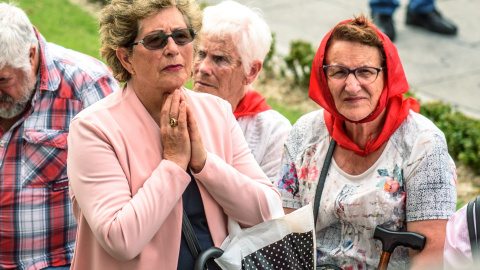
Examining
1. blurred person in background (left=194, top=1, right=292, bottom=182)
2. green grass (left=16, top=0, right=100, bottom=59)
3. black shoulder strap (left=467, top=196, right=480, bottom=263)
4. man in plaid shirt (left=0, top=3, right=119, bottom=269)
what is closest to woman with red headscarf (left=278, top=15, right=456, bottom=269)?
black shoulder strap (left=467, top=196, right=480, bottom=263)

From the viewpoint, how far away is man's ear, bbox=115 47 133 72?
9.48 ft

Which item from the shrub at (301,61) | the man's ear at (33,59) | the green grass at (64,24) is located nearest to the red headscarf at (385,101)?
the man's ear at (33,59)

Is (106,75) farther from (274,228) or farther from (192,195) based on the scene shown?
(274,228)

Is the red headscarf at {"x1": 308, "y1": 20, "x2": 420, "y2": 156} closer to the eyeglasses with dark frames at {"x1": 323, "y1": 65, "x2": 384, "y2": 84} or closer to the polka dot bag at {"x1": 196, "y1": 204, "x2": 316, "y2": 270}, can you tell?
the eyeglasses with dark frames at {"x1": 323, "y1": 65, "x2": 384, "y2": 84}

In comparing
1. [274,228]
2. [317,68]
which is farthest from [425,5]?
[274,228]

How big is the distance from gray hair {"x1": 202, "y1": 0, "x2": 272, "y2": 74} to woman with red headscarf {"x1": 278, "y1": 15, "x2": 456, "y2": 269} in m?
0.77

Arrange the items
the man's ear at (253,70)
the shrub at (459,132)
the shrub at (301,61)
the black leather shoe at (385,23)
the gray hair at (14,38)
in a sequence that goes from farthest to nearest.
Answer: the black leather shoe at (385,23) < the shrub at (301,61) < the shrub at (459,132) < the man's ear at (253,70) < the gray hair at (14,38)

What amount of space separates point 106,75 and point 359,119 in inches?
57.3

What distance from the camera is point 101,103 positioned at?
9.43 ft

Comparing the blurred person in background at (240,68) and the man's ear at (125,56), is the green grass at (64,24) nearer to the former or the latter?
the blurred person in background at (240,68)

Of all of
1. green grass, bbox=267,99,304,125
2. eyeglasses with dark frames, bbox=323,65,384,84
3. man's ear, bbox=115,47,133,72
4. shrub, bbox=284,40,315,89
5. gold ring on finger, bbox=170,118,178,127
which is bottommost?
green grass, bbox=267,99,304,125

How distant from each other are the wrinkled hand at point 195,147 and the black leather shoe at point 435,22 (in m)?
6.78

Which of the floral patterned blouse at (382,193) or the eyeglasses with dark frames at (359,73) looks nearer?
the floral patterned blouse at (382,193)

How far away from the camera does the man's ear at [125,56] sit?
2891mm
